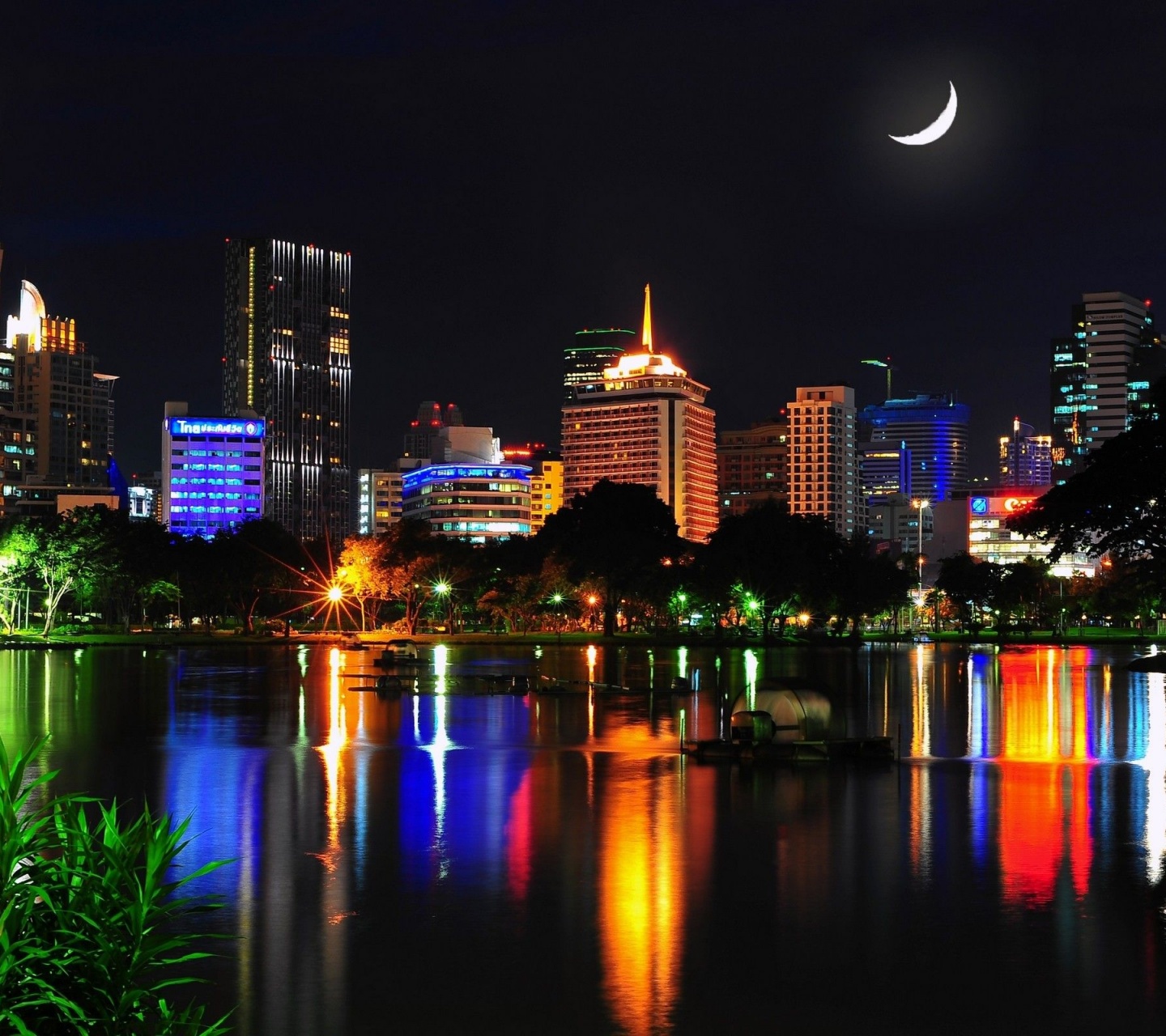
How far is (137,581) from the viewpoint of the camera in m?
140

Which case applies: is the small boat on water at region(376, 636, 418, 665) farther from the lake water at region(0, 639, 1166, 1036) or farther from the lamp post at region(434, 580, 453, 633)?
the lamp post at region(434, 580, 453, 633)

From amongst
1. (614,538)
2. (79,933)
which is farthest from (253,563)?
(79,933)

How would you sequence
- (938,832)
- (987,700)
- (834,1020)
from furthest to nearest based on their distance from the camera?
(987,700)
(938,832)
(834,1020)

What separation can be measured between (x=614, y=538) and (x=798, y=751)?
102m

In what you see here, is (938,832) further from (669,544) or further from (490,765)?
(669,544)

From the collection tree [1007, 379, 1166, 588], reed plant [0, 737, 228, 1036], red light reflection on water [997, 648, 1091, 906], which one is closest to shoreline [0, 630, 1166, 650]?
tree [1007, 379, 1166, 588]

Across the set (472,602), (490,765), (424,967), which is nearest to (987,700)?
(490,765)

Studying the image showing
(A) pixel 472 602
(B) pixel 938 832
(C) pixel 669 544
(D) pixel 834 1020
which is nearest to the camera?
(D) pixel 834 1020

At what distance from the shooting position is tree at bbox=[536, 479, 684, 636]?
Answer: 133 meters

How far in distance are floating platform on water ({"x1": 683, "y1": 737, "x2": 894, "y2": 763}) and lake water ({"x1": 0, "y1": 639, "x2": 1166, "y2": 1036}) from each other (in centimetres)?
64

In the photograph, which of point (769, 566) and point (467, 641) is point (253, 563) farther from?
point (769, 566)

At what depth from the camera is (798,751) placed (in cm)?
3116

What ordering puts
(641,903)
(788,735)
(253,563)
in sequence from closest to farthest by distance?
1. (641,903)
2. (788,735)
3. (253,563)

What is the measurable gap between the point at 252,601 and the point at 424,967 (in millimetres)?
129279
